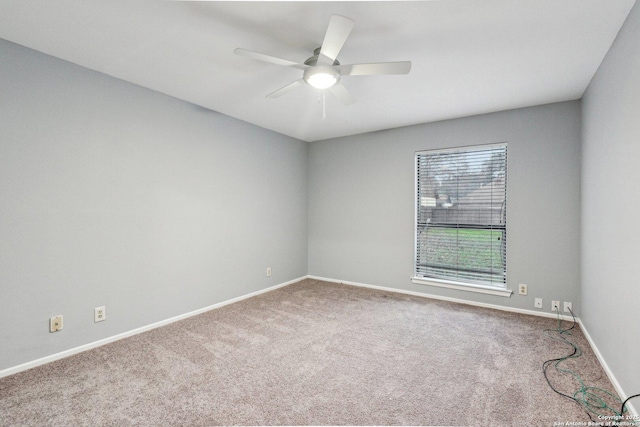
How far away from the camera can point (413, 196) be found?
415 cm

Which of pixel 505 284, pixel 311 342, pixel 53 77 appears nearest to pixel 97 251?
pixel 53 77

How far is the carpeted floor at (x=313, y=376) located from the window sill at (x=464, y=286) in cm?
34

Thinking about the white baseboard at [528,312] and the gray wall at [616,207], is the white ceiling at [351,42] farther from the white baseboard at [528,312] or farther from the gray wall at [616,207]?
the white baseboard at [528,312]

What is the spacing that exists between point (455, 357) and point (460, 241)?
1821 millimetres

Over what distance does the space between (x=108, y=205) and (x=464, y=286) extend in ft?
13.4

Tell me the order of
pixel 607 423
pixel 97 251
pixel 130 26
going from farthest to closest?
pixel 97 251 < pixel 130 26 < pixel 607 423

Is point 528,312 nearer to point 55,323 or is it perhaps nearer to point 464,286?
point 464,286

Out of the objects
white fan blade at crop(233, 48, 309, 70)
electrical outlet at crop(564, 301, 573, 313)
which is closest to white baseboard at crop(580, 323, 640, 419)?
electrical outlet at crop(564, 301, 573, 313)

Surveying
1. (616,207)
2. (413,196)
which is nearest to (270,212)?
(413,196)

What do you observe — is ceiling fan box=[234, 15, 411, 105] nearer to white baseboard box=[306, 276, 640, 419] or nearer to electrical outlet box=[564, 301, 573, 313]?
white baseboard box=[306, 276, 640, 419]

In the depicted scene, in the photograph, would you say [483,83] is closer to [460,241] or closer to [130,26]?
[460,241]

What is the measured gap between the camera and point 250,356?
7.95ft

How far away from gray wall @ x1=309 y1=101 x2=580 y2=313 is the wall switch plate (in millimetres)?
3419

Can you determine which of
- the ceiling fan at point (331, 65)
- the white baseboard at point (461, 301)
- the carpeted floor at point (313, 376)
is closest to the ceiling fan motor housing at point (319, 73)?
the ceiling fan at point (331, 65)
